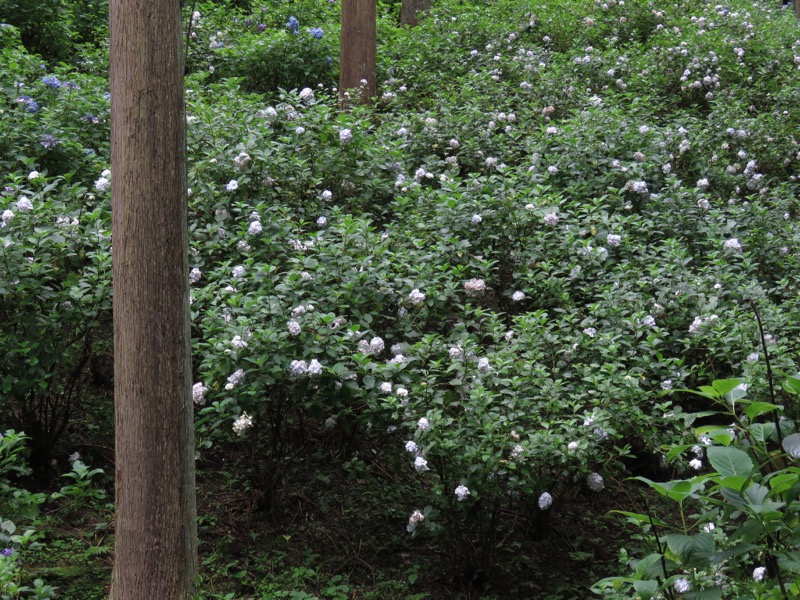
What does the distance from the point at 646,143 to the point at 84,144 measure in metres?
4.82

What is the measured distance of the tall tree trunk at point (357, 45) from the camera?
873cm

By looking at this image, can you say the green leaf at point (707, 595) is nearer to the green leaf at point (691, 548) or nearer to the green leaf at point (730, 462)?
the green leaf at point (691, 548)

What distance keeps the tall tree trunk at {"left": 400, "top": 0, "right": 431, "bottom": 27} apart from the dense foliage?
17.0 feet

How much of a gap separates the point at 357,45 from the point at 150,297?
6.37m

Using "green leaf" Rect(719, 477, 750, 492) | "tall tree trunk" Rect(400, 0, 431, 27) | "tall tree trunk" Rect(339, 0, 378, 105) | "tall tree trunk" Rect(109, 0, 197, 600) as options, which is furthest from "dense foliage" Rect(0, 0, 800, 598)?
"tall tree trunk" Rect(400, 0, 431, 27)

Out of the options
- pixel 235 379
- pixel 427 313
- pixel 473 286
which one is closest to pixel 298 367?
pixel 235 379

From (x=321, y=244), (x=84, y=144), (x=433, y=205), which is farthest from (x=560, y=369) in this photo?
A: (x=84, y=144)

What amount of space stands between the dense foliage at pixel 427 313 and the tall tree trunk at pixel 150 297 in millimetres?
484

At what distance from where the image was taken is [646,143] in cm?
714

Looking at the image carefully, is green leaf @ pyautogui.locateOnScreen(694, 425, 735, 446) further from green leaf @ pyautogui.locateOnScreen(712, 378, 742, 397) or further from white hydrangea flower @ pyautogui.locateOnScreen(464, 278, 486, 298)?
white hydrangea flower @ pyautogui.locateOnScreen(464, 278, 486, 298)

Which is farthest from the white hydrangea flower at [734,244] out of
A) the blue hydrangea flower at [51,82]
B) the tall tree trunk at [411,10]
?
the tall tree trunk at [411,10]

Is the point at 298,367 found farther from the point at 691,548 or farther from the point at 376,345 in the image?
the point at 691,548

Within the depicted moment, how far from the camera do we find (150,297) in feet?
10.0

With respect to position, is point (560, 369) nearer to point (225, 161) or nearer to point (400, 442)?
point (400, 442)
